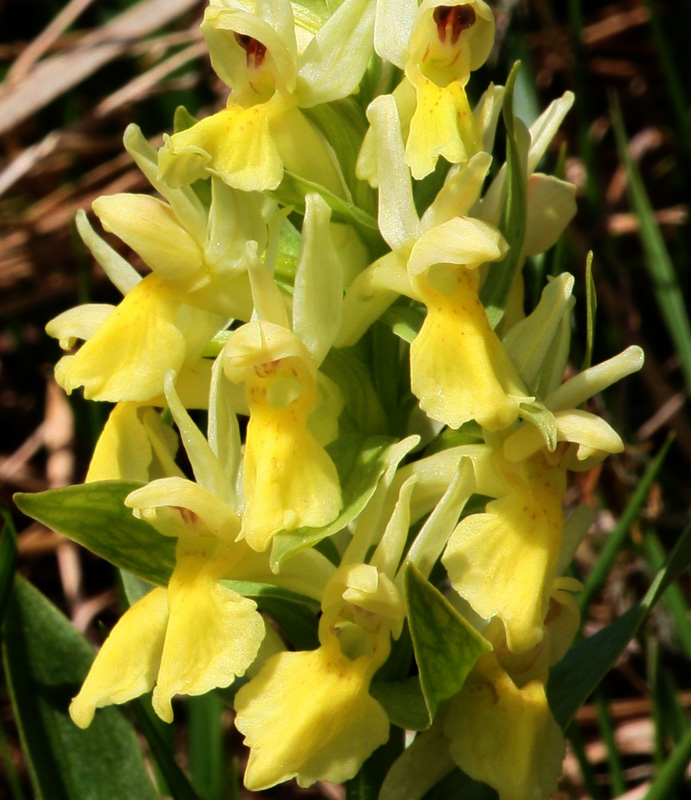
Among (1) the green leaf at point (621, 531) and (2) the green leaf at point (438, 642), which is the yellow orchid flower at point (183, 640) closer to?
(2) the green leaf at point (438, 642)

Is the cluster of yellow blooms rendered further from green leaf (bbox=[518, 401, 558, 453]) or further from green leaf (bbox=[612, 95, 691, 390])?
green leaf (bbox=[612, 95, 691, 390])

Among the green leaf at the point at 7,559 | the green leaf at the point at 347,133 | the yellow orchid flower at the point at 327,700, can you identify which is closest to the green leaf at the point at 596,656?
the yellow orchid flower at the point at 327,700

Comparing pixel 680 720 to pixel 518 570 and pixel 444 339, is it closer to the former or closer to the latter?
pixel 518 570

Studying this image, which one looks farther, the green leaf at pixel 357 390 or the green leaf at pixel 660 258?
the green leaf at pixel 660 258

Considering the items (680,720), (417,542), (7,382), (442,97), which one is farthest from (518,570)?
(7,382)

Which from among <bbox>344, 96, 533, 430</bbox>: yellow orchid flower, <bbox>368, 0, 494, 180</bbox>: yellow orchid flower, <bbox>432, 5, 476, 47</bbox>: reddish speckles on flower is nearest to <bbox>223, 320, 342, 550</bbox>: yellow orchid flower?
<bbox>344, 96, 533, 430</bbox>: yellow orchid flower

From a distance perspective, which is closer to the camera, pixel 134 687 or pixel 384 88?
pixel 134 687
